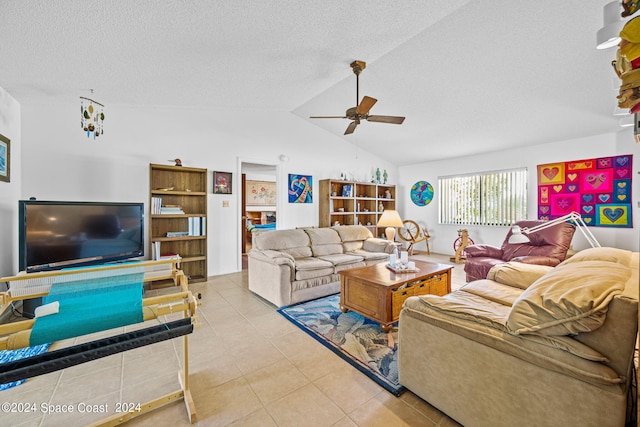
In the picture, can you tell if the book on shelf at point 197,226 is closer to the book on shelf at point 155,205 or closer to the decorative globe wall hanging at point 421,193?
the book on shelf at point 155,205

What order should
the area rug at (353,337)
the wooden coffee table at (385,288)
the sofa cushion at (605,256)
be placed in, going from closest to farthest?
the sofa cushion at (605,256)
the area rug at (353,337)
the wooden coffee table at (385,288)

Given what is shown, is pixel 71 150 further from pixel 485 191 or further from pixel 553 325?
pixel 485 191

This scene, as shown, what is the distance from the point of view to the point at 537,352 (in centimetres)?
108

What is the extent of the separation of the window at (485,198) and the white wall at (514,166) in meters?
0.12

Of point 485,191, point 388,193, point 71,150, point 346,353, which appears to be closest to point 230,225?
point 71,150

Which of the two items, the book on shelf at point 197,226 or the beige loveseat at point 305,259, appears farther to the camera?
the book on shelf at point 197,226

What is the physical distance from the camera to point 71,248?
2719 mm

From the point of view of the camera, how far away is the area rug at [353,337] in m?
1.83

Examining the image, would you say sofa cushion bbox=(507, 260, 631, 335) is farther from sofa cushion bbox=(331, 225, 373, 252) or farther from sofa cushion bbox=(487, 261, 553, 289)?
sofa cushion bbox=(331, 225, 373, 252)

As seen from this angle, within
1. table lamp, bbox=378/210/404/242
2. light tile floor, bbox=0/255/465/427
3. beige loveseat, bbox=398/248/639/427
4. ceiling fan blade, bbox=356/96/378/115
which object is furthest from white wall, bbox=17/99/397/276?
beige loveseat, bbox=398/248/639/427

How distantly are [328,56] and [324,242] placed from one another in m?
2.45

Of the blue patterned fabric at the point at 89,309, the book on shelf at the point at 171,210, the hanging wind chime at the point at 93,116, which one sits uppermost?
the hanging wind chime at the point at 93,116

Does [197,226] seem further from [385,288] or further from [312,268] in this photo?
[385,288]

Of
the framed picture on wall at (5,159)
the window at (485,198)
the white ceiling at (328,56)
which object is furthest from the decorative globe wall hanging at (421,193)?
the framed picture on wall at (5,159)
